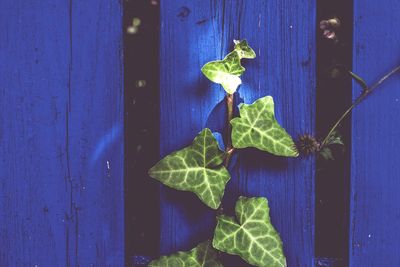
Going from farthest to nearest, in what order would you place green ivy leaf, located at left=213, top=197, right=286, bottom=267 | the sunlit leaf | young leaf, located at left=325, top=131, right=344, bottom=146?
the sunlit leaf, young leaf, located at left=325, top=131, right=344, bottom=146, green ivy leaf, located at left=213, top=197, right=286, bottom=267

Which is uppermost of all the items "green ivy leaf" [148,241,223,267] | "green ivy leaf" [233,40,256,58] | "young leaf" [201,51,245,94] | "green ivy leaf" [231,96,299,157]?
"green ivy leaf" [233,40,256,58]

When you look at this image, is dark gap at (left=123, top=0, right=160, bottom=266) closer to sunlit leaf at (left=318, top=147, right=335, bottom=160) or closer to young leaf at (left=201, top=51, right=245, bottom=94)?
young leaf at (left=201, top=51, right=245, bottom=94)

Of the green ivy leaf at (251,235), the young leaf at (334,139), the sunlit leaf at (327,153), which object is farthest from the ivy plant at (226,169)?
the sunlit leaf at (327,153)

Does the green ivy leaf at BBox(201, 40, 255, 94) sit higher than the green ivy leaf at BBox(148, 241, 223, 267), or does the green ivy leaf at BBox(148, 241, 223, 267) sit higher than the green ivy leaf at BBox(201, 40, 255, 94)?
the green ivy leaf at BBox(201, 40, 255, 94)

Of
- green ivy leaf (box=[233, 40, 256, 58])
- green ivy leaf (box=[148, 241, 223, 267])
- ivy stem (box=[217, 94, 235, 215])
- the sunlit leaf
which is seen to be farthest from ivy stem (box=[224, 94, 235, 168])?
the sunlit leaf

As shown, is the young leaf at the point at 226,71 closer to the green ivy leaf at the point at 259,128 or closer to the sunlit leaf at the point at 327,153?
the green ivy leaf at the point at 259,128
